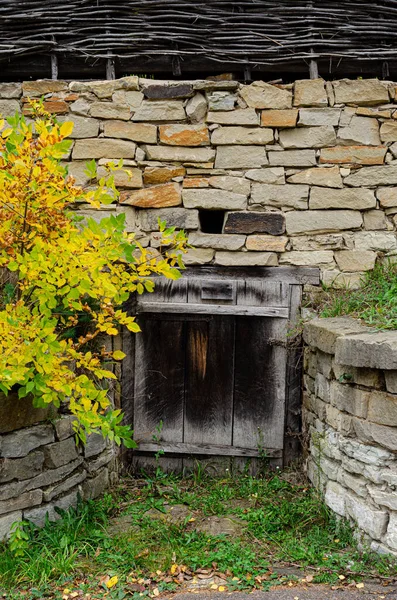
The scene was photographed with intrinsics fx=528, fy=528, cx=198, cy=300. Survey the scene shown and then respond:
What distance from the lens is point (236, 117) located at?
13.7 feet

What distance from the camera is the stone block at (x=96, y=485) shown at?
3.76 m

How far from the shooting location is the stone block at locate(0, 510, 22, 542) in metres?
3.14

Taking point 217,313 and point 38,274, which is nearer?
point 38,274

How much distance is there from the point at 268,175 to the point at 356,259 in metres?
0.97

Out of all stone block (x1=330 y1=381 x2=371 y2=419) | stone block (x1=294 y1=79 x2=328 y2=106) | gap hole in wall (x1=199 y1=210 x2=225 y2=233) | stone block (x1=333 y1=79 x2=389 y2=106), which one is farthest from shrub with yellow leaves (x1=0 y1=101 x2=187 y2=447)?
stone block (x1=333 y1=79 x2=389 y2=106)

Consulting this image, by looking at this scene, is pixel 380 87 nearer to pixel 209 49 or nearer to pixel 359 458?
pixel 209 49

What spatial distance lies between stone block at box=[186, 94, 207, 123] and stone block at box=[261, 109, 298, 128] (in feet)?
1.58

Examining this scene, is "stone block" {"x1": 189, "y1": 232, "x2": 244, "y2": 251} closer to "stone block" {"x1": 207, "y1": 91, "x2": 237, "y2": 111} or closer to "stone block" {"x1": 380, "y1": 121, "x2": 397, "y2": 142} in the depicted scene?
"stone block" {"x1": 207, "y1": 91, "x2": 237, "y2": 111}

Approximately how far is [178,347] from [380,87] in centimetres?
260

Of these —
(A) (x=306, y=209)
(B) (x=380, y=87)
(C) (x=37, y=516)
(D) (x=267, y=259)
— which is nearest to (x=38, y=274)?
(C) (x=37, y=516)

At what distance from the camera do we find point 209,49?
4211mm

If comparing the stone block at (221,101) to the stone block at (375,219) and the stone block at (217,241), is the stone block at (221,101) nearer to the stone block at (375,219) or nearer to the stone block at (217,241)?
the stone block at (217,241)

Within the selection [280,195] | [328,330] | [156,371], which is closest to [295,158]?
[280,195]

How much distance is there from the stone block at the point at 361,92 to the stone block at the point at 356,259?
3.85 feet
